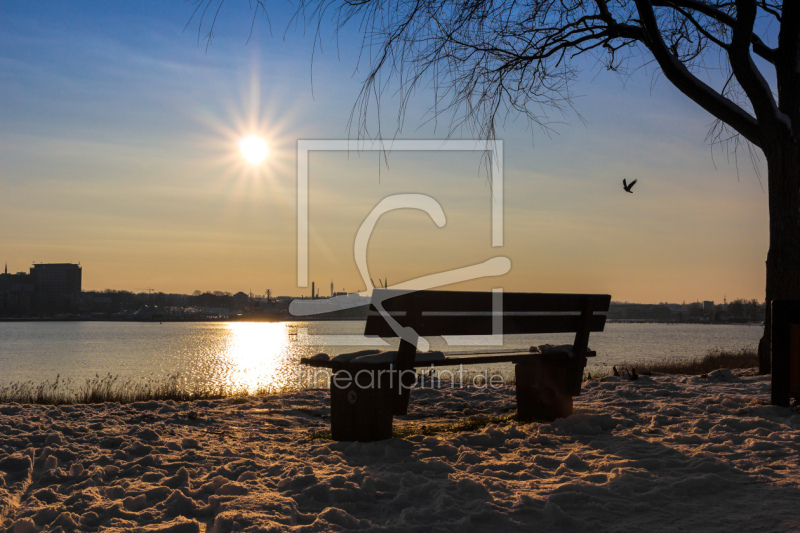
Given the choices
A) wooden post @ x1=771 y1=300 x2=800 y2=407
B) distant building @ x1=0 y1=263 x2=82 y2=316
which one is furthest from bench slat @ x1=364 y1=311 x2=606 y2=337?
distant building @ x1=0 y1=263 x2=82 y2=316

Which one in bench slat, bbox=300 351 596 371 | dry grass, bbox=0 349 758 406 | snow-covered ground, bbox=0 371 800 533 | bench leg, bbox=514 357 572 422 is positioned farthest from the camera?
dry grass, bbox=0 349 758 406

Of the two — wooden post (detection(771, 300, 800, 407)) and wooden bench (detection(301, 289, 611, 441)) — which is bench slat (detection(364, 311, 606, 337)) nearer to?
wooden bench (detection(301, 289, 611, 441))

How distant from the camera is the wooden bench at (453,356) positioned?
5.05 m

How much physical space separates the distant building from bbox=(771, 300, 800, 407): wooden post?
18374cm

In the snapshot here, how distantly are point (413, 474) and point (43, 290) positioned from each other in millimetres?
195959

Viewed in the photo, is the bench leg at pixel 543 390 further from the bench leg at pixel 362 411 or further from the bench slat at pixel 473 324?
the bench leg at pixel 362 411

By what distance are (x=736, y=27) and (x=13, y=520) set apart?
27.6 ft

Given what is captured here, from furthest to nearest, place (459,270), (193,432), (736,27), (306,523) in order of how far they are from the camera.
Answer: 1. (459,270)
2. (736,27)
3. (193,432)
4. (306,523)

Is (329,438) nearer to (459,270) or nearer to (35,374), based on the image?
(459,270)

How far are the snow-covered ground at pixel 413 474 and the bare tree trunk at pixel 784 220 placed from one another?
8.71ft

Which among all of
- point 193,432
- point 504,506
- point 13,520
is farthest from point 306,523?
point 193,432

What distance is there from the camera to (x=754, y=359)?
1398cm

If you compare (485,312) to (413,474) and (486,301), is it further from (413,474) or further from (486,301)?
(413,474)

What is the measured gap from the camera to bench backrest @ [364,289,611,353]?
199 inches
